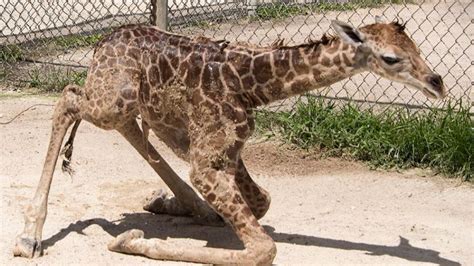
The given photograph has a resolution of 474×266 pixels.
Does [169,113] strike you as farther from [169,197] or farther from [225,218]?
[169,197]

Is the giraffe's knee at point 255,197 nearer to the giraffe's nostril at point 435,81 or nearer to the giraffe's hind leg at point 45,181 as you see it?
the giraffe's hind leg at point 45,181

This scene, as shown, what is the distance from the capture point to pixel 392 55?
4242 millimetres

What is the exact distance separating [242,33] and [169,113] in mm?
5604

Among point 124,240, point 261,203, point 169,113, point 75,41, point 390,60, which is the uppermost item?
point 390,60

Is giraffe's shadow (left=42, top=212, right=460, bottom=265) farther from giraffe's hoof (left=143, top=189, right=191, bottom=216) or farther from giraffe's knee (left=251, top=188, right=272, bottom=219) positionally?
giraffe's knee (left=251, top=188, right=272, bottom=219)

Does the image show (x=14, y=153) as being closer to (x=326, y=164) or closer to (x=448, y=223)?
(x=326, y=164)

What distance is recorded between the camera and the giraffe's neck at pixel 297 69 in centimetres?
439

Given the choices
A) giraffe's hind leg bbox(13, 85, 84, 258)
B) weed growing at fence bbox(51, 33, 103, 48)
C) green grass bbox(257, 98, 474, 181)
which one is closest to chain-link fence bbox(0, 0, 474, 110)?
weed growing at fence bbox(51, 33, 103, 48)

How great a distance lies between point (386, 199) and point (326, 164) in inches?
29.5

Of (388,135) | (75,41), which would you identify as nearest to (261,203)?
(388,135)

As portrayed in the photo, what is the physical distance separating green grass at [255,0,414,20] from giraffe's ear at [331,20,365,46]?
22.2 feet

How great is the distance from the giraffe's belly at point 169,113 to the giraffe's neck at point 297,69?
37cm

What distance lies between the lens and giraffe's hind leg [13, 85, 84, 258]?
15.5 ft

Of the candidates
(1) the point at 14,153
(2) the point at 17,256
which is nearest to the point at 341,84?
(1) the point at 14,153
